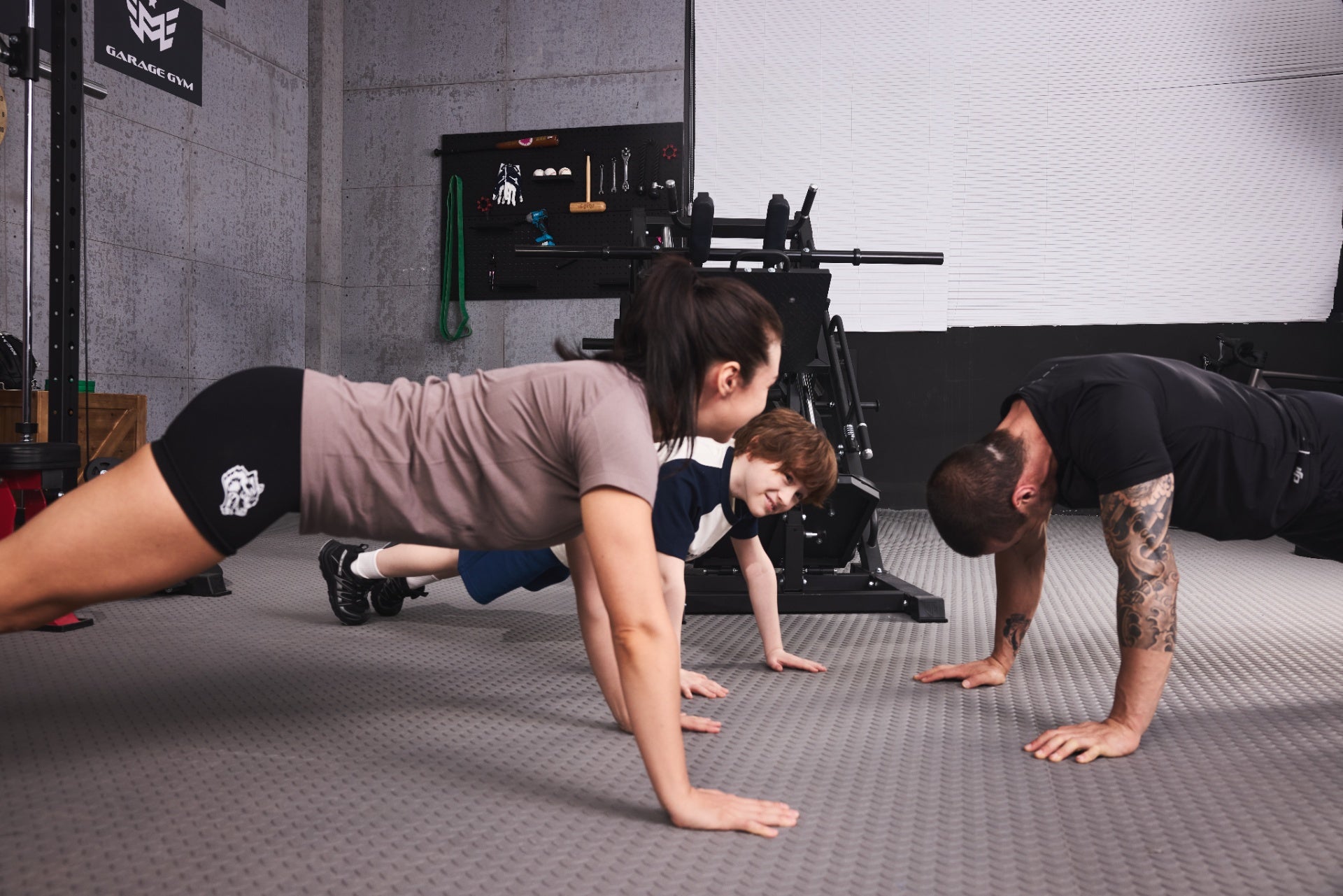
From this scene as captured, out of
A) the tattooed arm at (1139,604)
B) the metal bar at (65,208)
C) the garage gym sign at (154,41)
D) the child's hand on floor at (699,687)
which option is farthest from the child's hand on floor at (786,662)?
the garage gym sign at (154,41)

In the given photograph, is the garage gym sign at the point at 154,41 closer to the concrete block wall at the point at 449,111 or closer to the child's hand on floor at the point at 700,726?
the concrete block wall at the point at 449,111

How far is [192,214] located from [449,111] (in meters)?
1.62

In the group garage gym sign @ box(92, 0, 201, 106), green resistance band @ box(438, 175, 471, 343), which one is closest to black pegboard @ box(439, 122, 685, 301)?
green resistance band @ box(438, 175, 471, 343)

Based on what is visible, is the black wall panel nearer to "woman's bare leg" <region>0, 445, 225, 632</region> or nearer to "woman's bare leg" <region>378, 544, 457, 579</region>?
"woman's bare leg" <region>378, 544, 457, 579</region>

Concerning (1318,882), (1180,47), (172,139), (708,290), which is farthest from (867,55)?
(1318,882)

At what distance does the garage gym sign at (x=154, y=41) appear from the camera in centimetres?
430

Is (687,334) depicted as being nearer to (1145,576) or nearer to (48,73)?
(1145,576)

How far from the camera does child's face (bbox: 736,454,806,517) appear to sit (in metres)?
1.81

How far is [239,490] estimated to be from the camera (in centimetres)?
108

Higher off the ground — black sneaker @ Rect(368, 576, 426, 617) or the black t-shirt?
the black t-shirt

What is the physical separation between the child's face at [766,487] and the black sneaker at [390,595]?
103 centimetres

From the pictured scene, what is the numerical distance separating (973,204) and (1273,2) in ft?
5.69

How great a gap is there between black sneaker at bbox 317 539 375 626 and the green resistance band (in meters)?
3.32

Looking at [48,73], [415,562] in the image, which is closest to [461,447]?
[415,562]
